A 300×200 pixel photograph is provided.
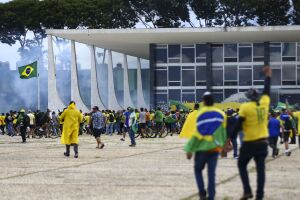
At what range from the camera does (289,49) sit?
54.4 meters

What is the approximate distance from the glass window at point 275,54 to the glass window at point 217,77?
4111 millimetres

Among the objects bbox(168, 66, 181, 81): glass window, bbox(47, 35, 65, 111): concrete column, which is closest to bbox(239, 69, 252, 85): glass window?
bbox(168, 66, 181, 81): glass window

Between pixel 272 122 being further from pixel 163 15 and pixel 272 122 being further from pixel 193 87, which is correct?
pixel 163 15

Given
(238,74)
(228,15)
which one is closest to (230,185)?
(238,74)

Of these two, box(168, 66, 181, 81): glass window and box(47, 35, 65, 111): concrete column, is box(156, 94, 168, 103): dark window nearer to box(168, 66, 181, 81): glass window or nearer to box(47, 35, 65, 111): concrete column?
box(168, 66, 181, 81): glass window

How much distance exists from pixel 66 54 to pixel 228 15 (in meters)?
21.4

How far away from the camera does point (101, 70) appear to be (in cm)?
5966

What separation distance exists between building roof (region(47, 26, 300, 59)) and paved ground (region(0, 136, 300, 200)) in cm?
Result: 3095

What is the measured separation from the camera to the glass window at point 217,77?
5428cm

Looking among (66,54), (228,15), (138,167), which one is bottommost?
(138,167)

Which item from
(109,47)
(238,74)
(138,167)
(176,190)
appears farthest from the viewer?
(109,47)

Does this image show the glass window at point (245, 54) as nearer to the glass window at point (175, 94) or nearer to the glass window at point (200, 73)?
the glass window at point (200, 73)

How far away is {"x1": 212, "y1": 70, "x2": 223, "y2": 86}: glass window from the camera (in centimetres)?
5428

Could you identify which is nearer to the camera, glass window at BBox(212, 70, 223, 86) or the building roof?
the building roof
